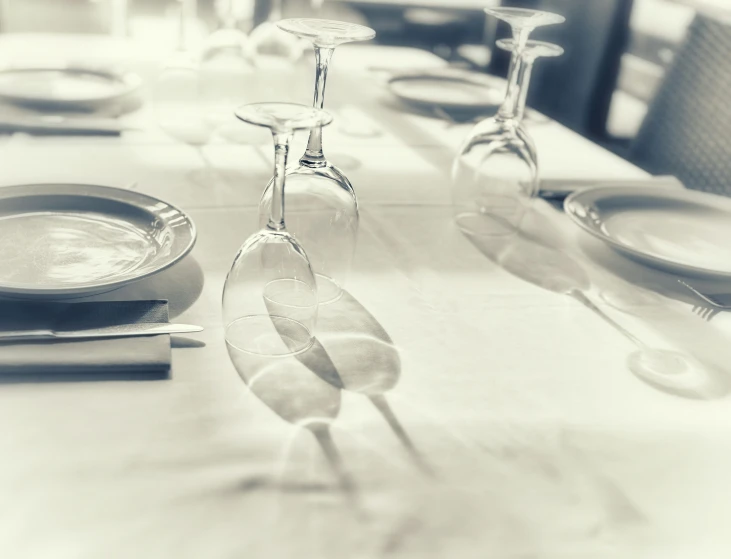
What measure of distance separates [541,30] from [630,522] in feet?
10.9

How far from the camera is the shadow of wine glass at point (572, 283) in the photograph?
65cm

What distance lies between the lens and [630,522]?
50 centimetres

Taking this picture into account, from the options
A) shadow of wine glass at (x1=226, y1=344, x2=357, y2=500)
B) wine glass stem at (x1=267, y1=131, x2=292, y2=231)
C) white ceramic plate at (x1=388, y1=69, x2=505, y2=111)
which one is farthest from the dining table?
white ceramic plate at (x1=388, y1=69, x2=505, y2=111)

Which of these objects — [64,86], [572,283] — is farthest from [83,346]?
[64,86]

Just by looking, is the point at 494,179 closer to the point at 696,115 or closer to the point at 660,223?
the point at 660,223

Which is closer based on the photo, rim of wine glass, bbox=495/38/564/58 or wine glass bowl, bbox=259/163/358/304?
wine glass bowl, bbox=259/163/358/304

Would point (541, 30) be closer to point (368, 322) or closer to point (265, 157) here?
point (265, 157)

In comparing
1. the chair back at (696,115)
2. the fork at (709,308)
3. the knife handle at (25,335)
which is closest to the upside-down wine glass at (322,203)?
the knife handle at (25,335)

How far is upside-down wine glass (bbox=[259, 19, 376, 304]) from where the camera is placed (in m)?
0.74

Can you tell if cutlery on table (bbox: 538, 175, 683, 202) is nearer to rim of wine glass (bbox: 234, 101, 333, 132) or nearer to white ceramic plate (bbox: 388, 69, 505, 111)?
white ceramic plate (bbox: 388, 69, 505, 111)

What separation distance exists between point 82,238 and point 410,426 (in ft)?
1.31

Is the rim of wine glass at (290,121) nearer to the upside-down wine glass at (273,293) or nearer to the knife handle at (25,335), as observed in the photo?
the upside-down wine glass at (273,293)

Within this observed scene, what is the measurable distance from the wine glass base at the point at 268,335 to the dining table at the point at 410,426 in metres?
0.01

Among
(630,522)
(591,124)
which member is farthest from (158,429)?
(591,124)
